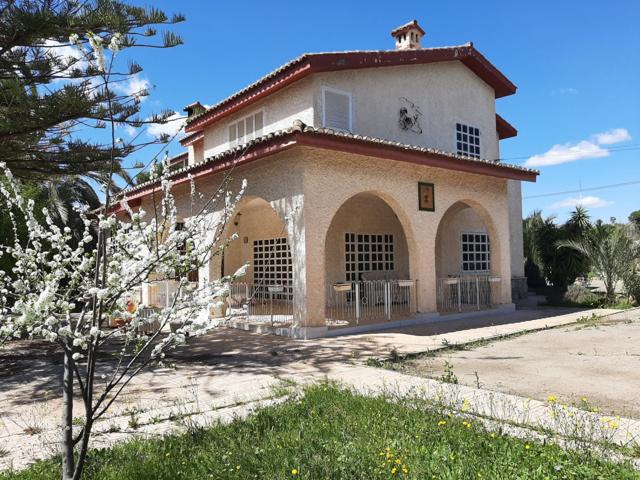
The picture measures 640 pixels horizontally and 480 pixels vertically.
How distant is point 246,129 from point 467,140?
7471 mm

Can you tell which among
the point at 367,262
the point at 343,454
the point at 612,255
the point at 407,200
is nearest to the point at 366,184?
the point at 407,200

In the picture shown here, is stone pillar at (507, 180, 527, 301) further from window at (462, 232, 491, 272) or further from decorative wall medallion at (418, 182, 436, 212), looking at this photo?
decorative wall medallion at (418, 182, 436, 212)

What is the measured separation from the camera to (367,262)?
16.3m

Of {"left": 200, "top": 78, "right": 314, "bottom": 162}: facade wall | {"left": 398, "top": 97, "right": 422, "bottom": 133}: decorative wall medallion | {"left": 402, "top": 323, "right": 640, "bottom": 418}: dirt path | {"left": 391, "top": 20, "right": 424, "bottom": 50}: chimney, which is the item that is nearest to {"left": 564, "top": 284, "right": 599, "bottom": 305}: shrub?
{"left": 402, "top": 323, "right": 640, "bottom": 418}: dirt path

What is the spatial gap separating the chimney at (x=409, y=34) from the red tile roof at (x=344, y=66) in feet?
4.81

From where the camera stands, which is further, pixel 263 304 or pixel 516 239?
pixel 516 239

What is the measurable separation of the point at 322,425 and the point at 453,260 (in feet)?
42.2

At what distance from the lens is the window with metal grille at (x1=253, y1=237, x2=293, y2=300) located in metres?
16.3

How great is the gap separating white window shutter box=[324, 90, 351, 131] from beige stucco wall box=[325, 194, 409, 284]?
3.19 metres

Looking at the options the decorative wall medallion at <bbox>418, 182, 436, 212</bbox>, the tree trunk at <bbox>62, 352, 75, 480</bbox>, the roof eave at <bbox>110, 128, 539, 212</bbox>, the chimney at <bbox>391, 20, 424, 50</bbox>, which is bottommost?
the tree trunk at <bbox>62, 352, 75, 480</bbox>

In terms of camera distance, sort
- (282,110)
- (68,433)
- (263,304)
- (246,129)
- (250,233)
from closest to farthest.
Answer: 1. (68,433)
2. (282,110)
3. (246,129)
4. (263,304)
5. (250,233)

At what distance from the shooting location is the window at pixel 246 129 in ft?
47.7

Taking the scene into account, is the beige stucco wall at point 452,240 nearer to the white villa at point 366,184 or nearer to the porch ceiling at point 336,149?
the white villa at point 366,184

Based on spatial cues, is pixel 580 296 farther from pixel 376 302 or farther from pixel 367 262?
pixel 376 302
